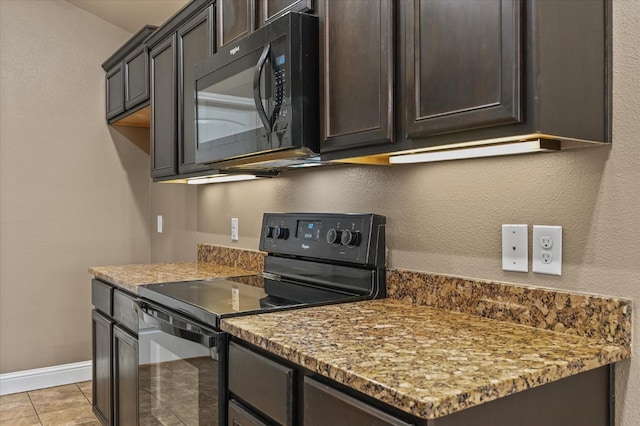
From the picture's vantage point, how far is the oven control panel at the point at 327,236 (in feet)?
6.00

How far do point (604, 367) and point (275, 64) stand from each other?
123cm

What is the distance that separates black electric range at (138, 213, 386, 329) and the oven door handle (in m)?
0.03

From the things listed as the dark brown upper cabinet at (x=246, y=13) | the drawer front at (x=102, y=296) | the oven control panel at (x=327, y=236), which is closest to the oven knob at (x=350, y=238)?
the oven control panel at (x=327, y=236)

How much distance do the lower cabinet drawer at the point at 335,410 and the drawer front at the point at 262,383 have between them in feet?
0.23

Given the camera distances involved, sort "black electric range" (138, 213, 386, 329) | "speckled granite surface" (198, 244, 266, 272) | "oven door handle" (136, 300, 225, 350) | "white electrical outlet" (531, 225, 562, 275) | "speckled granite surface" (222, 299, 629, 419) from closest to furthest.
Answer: "speckled granite surface" (222, 299, 629, 419)
"white electrical outlet" (531, 225, 562, 275)
"oven door handle" (136, 300, 225, 350)
"black electric range" (138, 213, 386, 329)
"speckled granite surface" (198, 244, 266, 272)

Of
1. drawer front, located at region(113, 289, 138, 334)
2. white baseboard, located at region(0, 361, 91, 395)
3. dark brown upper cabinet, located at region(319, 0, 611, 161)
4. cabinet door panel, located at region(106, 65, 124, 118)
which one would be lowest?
white baseboard, located at region(0, 361, 91, 395)

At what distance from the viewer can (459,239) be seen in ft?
5.25

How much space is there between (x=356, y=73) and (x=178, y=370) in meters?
1.11

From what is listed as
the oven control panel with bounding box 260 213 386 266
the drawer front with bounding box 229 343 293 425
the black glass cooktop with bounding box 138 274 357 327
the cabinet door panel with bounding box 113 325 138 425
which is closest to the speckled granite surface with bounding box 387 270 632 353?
the oven control panel with bounding box 260 213 386 266

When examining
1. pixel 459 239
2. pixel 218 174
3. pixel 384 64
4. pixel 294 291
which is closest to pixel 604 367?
pixel 459 239

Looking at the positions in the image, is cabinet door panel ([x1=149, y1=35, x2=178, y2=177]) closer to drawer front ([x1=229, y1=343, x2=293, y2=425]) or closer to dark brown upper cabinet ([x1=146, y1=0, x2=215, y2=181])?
dark brown upper cabinet ([x1=146, y1=0, x2=215, y2=181])

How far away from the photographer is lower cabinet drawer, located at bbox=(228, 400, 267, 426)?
1359mm

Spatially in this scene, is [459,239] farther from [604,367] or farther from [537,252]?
[604,367]

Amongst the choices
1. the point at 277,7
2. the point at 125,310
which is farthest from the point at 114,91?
the point at 277,7
